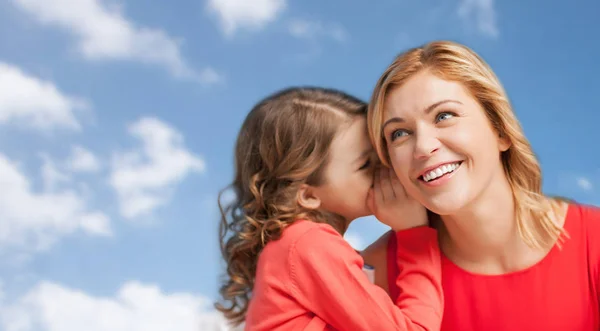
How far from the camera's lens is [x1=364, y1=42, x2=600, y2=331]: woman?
296cm

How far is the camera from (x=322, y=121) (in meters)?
3.19

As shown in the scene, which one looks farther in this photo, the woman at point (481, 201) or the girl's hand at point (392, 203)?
the girl's hand at point (392, 203)

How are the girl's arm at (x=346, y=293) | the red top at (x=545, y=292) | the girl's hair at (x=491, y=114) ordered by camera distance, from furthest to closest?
the red top at (x=545, y=292)
the girl's hair at (x=491, y=114)
the girl's arm at (x=346, y=293)

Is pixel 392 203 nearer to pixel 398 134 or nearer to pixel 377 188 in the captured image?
pixel 377 188

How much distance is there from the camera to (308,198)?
10.6ft

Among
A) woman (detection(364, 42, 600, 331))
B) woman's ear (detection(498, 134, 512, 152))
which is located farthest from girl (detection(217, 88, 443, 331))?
woman's ear (detection(498, 134, 512, 152))

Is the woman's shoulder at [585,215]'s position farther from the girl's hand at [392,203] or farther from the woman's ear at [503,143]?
the girl's hand at [392,203]

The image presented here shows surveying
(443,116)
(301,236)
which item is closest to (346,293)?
(301,236)

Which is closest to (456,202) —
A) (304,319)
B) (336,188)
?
(336,188)

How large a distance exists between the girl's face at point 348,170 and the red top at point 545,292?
57cm

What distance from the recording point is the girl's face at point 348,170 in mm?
3180

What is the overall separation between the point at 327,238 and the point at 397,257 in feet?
1.49

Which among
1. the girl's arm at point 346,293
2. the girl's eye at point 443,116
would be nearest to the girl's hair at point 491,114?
the girl's eye at point 443,116

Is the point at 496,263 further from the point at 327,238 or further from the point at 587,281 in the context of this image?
the point at 327,238
